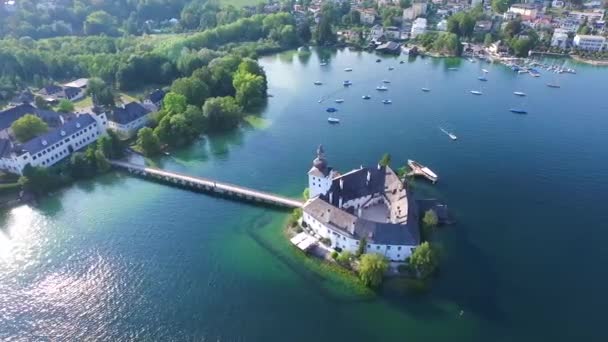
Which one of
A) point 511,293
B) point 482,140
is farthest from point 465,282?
point 482,140

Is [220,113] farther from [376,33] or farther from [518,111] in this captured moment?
[376,33]

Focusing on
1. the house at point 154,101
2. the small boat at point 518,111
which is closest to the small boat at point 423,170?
the small boat at point 518,111

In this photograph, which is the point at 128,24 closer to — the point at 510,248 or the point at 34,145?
the point at 34,145

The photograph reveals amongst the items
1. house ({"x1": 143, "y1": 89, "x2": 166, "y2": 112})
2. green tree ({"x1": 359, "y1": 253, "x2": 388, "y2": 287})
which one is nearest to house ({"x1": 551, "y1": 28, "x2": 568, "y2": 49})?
house ({"x1": 143, "y1": 89, "x2": 166, "y2": 112})

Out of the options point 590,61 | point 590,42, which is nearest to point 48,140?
point 590,61

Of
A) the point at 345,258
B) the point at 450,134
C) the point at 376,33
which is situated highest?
the point at 376,33

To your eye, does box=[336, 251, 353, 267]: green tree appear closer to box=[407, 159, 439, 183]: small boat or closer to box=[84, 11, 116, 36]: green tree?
box=[407, 159, 439, 183]: small boat
